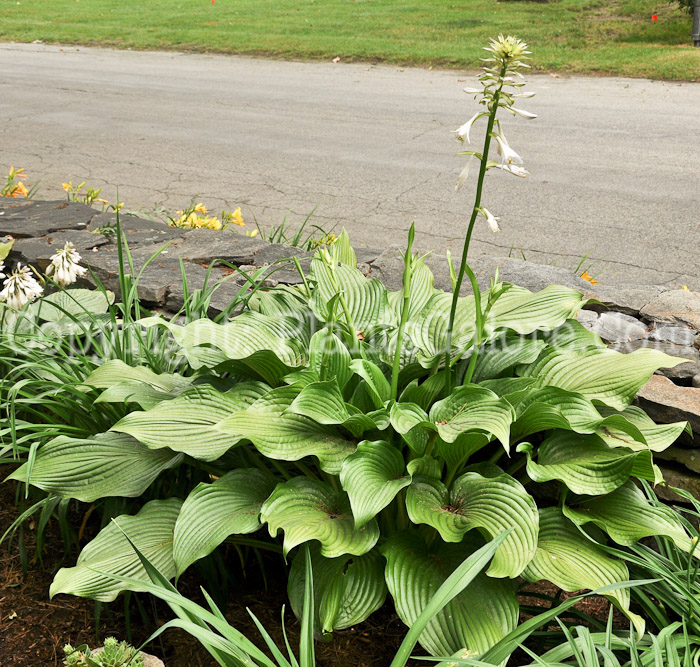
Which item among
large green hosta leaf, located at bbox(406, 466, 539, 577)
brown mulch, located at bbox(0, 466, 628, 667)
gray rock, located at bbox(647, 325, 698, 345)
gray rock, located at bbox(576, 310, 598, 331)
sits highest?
gray rock, located at bbox(576, 310, 598, 331)

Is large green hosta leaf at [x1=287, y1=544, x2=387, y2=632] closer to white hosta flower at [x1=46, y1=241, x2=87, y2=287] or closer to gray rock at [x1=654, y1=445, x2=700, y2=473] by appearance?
gray rock at [x1=654, y1=445, x2=700, y2=473]

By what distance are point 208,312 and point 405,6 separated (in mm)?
17145

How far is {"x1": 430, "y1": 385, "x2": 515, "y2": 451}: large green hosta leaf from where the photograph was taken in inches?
74.7

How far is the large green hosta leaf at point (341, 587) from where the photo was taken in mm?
1876

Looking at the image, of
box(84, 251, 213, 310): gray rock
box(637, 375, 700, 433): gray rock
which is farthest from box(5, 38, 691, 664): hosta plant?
box(84, 251, 213, 310): gray rock

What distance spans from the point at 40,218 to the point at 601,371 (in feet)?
10.8

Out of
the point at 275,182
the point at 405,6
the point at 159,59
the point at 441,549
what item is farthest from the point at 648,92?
the point at 405,6

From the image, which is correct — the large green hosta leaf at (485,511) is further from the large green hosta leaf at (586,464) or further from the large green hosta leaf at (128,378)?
the large green hosta leaf at (128,378)

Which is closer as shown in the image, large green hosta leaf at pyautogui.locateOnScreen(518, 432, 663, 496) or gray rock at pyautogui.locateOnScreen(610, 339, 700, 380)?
large green hosta leaf at pyautogui.locateOnScreen(518, 432, 663, 496)

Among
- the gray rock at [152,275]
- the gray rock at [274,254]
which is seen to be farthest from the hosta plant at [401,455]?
the gray rock at [274,254]

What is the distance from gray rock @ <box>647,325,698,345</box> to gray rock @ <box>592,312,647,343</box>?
0.04 m

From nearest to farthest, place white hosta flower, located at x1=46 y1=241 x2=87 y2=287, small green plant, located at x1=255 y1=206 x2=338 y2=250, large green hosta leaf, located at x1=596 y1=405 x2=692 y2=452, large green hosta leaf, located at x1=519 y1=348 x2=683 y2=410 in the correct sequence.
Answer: large green hosta leaf, located at x1=596 y1=405 x2=692 y2=452 < large green hosta leaf, located at x1=519 y1=348 x2=683 y2=410 < white hosta flower, located at x1=46 y1=241 x2=87 y2=287 < small green plant, located at x1=255 y1=206 x2=338 y2=250

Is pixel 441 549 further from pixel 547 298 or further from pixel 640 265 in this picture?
pixel 640 265

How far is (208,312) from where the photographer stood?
3088 millimetres
